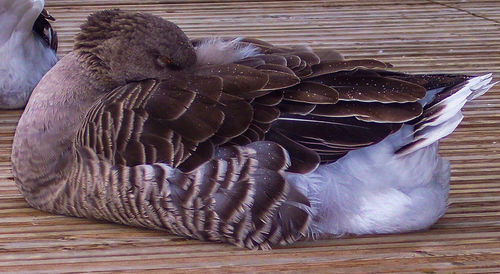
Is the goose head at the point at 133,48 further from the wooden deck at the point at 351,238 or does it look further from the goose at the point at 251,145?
the wooden deck at the point at 351,238

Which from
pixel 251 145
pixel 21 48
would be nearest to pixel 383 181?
pixel 251 145

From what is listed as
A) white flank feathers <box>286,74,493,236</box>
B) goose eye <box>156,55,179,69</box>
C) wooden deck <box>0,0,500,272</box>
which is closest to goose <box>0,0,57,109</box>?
wooden deck <box>0,0,500,272</box>

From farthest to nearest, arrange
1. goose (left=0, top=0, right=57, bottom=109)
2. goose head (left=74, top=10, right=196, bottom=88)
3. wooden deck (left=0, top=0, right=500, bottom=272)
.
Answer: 1. goose (left=0, top=0, right=57, bottom=109)
2. goose head (left=74, top=10, right=196, bottom=88)
3. wooden deck (left=0, top=0, right=500, bottom=272)

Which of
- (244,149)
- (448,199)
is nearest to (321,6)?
(448,199)

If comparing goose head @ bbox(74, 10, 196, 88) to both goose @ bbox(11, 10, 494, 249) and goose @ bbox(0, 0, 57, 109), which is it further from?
goose @ bbox(0, 0, 57, 109)

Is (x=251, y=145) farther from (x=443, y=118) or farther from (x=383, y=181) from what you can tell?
(x=443, y=118)
